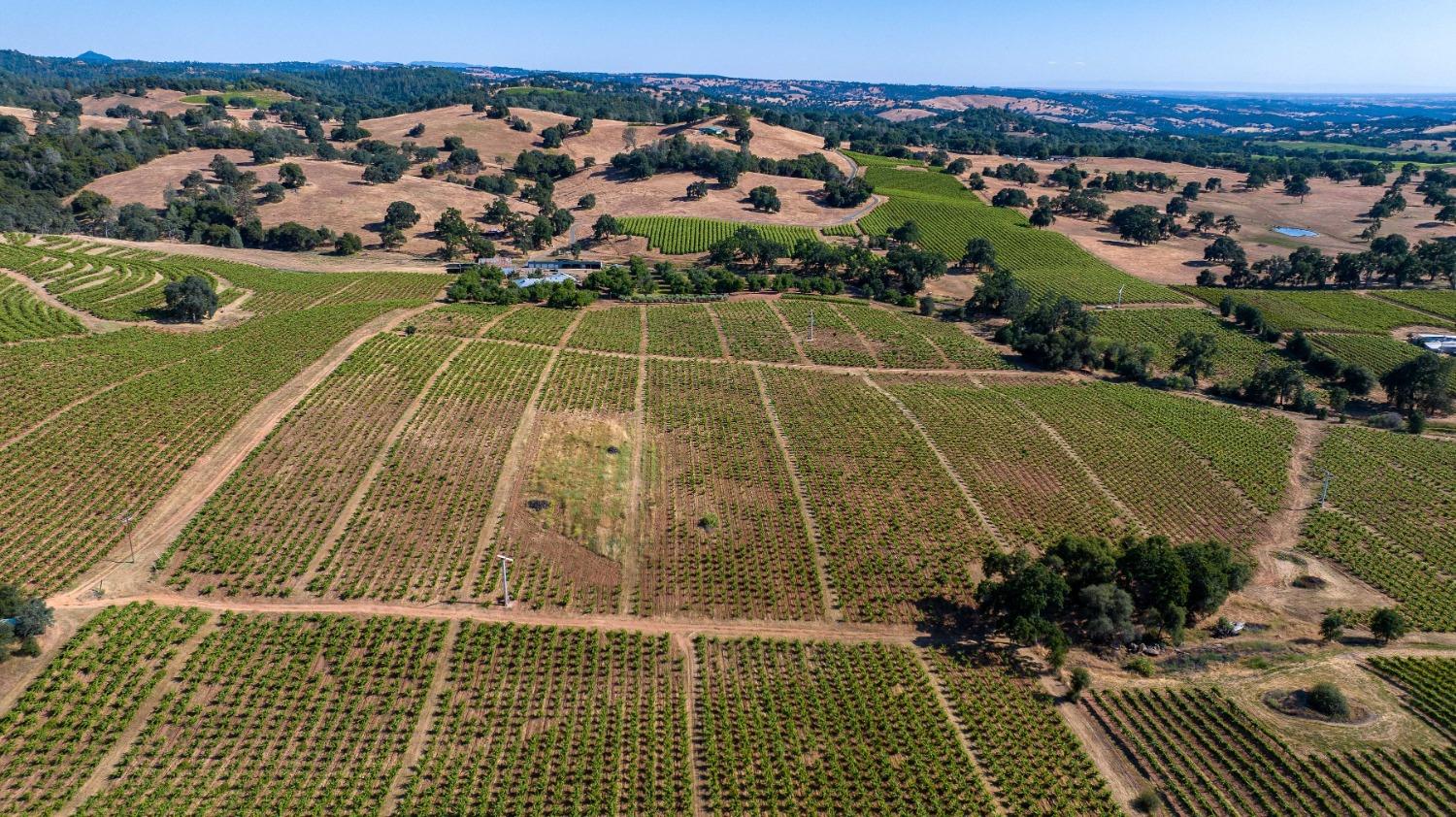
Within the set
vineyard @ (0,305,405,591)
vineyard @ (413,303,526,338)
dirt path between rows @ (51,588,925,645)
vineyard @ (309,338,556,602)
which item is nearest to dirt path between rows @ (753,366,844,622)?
dirt path between rows @ (51,588,925,645)

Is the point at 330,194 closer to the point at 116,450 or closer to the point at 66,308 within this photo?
the point at 66,308

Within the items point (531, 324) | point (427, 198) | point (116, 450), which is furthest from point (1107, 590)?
point (427, 198)

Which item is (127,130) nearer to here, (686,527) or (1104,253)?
(686,527)

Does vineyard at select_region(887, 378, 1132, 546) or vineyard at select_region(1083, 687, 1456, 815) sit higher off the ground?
vineyard at select_region(887, 378, 1132, 546)

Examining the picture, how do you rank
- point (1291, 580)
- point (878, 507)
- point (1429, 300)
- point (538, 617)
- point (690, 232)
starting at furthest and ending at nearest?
point (690, 232), point (1429, 300), point (878, 507), point (1291, 580), point (538, 617)

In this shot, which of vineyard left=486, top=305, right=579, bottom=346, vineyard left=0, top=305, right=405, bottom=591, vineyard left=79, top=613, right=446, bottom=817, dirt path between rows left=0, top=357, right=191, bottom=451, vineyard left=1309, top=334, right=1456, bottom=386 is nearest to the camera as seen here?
vineyard left=79, top=613, right=446, bottom=817

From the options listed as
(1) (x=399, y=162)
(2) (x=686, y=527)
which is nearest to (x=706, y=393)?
(2) (x=686, y=527)

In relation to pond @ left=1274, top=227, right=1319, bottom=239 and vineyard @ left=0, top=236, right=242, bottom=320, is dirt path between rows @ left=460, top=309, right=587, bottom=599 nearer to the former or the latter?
vineyard @ left=0, top=236, right=242, bottom=320
